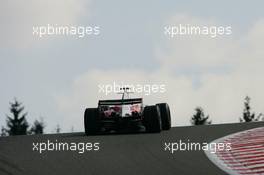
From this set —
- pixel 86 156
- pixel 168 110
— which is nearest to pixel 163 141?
pixel 86 156

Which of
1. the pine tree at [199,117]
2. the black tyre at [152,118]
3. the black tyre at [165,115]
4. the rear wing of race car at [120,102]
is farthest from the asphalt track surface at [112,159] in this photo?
the pine tree at [199,117]

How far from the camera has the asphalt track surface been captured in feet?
39.9

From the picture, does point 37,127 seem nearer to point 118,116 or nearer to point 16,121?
point 16,121

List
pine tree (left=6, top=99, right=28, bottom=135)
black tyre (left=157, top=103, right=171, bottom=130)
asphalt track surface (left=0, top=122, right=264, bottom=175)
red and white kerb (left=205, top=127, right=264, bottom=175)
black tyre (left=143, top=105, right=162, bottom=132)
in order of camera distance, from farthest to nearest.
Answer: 1. pine tree (left=6, top=99, right=28, bottom=135)
2. black tyre (left=157, top=103, right=171, bottom=130)
3. black tyre (left=143, top=105, right=162, bottom=132)
4. red and white kerb (left=205, top=127, right=264, bottom=175)
5. asphalt track surface (left=0, top=122, right=264, bottom=175)

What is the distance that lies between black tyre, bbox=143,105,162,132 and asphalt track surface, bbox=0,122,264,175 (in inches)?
69.1

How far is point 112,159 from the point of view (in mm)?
13734

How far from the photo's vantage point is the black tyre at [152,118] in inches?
762

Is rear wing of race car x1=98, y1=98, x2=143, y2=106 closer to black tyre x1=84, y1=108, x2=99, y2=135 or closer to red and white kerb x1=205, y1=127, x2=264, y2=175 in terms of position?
black tyre x1=84, y1=108, x2=99, y2=135

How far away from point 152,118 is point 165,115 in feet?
5.50

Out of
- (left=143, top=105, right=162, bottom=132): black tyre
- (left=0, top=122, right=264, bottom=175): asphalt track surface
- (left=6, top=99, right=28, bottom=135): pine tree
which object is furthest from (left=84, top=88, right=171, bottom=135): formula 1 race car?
(left=6, top=99, right=28, bottom=135): pine tree

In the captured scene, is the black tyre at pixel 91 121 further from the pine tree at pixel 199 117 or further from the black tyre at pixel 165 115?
the pine tree at pixel 199 117

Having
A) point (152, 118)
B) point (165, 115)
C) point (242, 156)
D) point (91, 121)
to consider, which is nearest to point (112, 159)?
point (242, 156)

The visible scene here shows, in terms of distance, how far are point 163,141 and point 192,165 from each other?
4.01 meters

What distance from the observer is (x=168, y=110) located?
21.3 m
